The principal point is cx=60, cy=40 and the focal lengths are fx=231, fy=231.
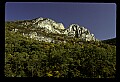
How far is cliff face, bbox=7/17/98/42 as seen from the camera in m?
6.16

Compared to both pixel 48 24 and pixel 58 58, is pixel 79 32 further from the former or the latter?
pixel 48 24

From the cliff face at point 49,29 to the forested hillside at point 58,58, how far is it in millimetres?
175

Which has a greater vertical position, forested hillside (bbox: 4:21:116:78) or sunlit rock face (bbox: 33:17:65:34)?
sunlit rock face (bbox: 33:17:65:34)

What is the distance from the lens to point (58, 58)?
5840 millimetres

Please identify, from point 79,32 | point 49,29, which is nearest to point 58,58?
point 79,32

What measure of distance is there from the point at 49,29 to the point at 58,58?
135 cm

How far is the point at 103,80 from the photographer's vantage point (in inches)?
106

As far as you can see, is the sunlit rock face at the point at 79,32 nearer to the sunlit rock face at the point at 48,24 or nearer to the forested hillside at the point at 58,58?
the forested hillside at the point at 58,58

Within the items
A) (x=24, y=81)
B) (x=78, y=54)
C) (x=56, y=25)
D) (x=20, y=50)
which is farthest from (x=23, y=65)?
(x=24, y=81)

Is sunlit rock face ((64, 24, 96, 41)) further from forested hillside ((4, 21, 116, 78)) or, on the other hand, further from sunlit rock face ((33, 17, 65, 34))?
sunlit rock face ((33, 17, 65, 34))

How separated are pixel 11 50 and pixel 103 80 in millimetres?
3549

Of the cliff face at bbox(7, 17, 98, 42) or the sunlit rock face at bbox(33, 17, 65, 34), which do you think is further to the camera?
the sunlit rock face at bbox(33, 17, 65, 34)

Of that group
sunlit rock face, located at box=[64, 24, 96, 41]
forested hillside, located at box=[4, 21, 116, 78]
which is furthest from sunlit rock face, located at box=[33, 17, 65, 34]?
forested hillside, located at box=[4, 21, 116, 78]

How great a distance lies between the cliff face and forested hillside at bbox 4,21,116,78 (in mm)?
175
